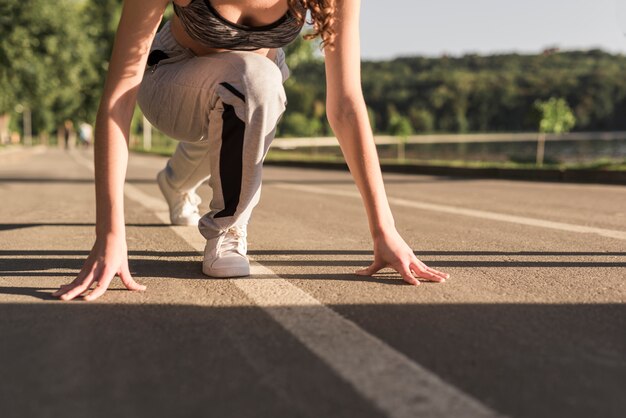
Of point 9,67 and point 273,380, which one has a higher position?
point 9,67

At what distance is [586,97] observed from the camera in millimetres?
113438

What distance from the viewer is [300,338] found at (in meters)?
1.79

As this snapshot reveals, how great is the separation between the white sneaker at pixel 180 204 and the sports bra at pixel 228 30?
155cm

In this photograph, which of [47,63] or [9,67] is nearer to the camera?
[9,67]

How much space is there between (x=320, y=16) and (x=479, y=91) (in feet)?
452

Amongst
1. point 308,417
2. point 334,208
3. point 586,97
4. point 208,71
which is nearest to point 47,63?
point 334,208

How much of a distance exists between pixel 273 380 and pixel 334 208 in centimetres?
450

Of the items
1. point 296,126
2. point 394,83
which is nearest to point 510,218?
point 296,126

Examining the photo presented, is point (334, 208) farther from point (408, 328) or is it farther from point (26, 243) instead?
point (408, 328)

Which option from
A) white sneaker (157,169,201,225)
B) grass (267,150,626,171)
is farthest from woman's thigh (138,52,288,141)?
grass (267,150,626,171)

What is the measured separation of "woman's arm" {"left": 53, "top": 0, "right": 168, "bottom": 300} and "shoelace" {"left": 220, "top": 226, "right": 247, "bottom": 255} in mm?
443

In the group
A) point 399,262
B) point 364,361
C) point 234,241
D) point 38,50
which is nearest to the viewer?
point 364,361

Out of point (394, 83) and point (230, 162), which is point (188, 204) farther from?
point (394, 83)

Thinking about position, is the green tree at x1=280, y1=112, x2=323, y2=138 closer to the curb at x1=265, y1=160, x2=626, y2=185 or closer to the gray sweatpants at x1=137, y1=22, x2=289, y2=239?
the curb at x1=265, y1=160, x2=626, y2=185
